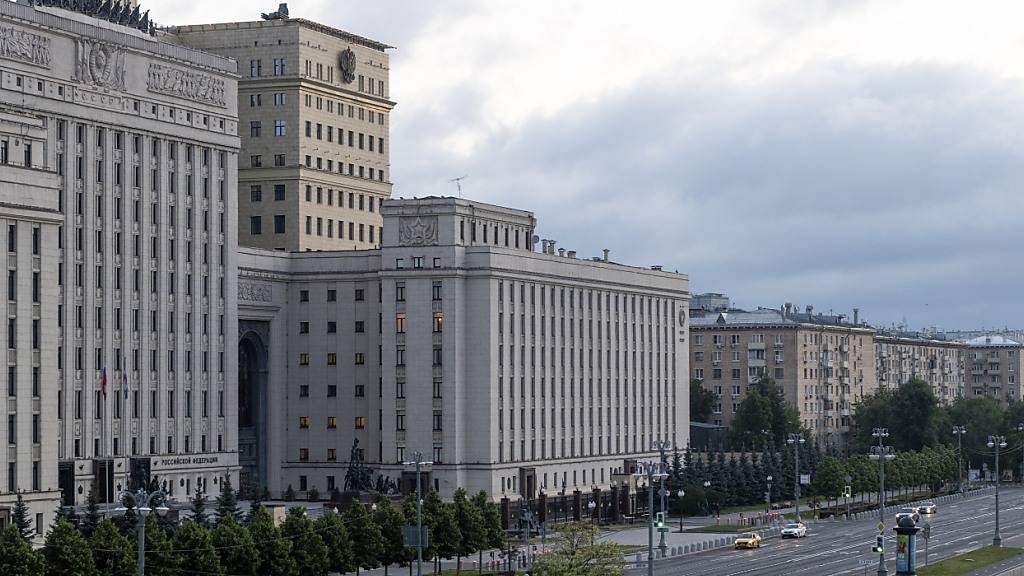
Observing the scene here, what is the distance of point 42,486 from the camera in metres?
119

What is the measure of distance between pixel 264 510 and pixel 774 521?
77170mm

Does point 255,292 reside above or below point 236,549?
above

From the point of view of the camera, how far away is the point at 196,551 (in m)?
105

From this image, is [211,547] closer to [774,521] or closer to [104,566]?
[104,566]

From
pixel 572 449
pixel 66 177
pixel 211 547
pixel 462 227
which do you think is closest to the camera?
pixel 211 547

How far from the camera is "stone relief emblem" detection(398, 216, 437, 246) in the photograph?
16325cm

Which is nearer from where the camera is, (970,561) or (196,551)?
(196,551)

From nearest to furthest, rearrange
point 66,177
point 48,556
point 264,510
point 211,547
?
point 48,556 < point 211,547 < point 264,510 < point 66,177

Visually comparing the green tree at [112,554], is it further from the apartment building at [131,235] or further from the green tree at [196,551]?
the apartment building at [131,235]

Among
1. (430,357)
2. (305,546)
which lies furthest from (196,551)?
(430,357)

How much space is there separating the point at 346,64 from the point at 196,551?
8822 centimetres

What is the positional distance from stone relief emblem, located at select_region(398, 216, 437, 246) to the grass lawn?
4982 cm

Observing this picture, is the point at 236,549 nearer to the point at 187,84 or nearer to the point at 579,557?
the point at 579,557

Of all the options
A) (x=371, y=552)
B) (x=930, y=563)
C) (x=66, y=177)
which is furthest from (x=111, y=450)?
(x=930, y=563)
